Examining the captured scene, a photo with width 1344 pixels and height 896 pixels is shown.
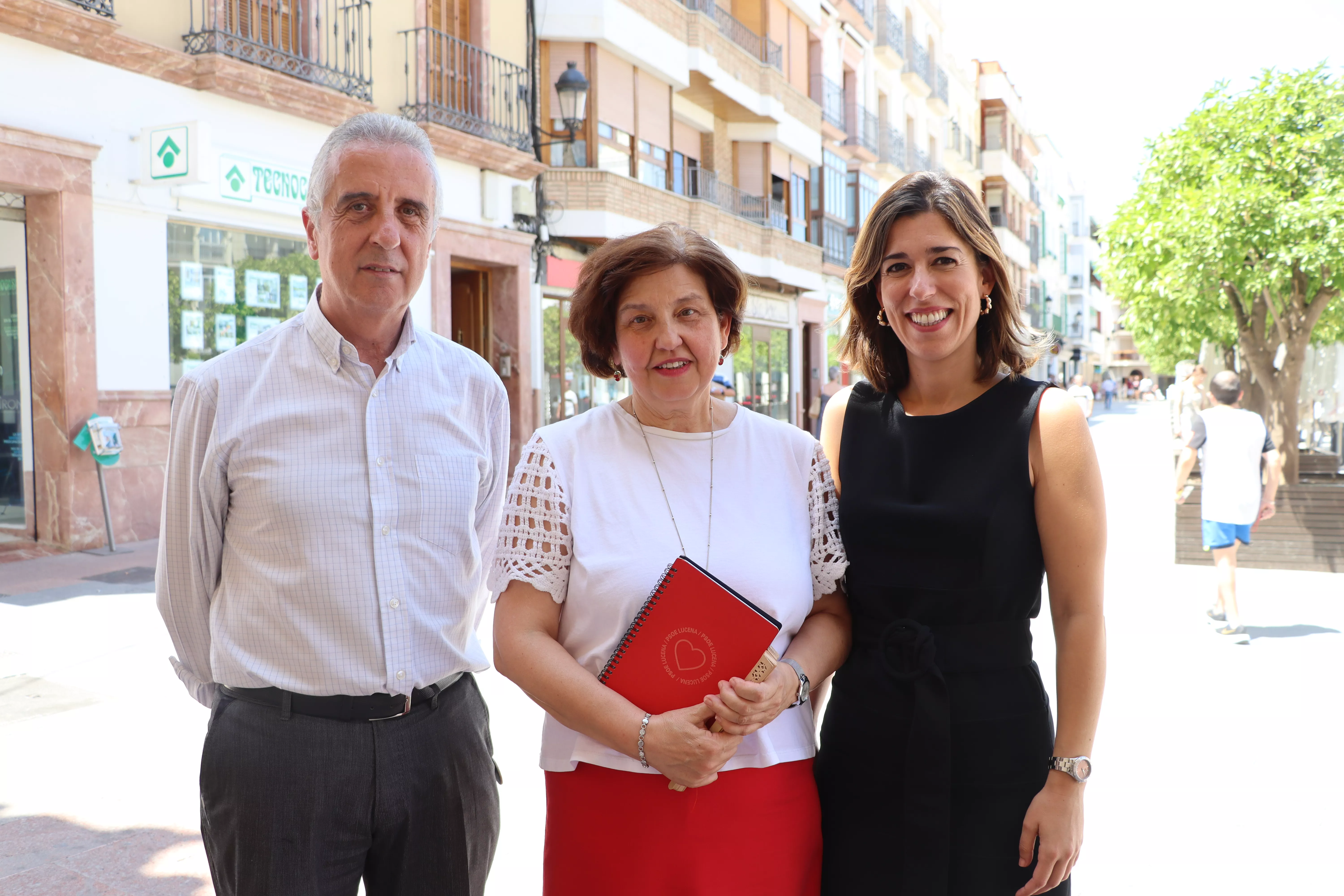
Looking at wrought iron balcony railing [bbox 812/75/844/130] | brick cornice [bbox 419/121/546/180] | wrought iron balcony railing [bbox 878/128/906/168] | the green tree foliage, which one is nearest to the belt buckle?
the green tree foliage

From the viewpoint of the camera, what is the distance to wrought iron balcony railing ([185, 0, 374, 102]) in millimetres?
10969

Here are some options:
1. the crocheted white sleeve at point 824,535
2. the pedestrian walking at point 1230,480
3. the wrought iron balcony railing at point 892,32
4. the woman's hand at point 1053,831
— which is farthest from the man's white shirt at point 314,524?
the wrought iron balcony railing at point 892,32

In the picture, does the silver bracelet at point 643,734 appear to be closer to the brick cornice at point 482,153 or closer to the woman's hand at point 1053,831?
the woman's hand at point 1053,831

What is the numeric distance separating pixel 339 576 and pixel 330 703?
251mm

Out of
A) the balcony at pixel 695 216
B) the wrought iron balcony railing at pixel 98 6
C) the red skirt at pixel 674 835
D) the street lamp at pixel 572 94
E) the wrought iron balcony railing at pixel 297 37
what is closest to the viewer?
the red skirt at pixel 674 835

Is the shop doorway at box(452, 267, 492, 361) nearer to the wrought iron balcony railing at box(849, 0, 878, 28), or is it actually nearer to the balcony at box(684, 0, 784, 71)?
the balcony at box(684, 0, 784, 71)

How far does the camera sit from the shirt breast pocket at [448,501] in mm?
2230

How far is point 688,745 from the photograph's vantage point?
1934 millimetres

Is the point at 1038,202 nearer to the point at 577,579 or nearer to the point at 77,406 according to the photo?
the point at 77,406

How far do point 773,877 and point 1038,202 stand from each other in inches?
2666

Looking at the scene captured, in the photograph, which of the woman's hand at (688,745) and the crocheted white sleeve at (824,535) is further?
the crocheted white sleeve at (824,535)

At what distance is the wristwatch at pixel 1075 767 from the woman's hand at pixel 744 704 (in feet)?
2.02

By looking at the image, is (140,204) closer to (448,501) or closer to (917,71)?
(448,501)

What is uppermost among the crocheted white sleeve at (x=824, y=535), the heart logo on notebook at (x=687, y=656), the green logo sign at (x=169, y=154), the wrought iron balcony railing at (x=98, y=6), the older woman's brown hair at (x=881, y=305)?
the wrought iron balcony railing at (x=98, y=6)
